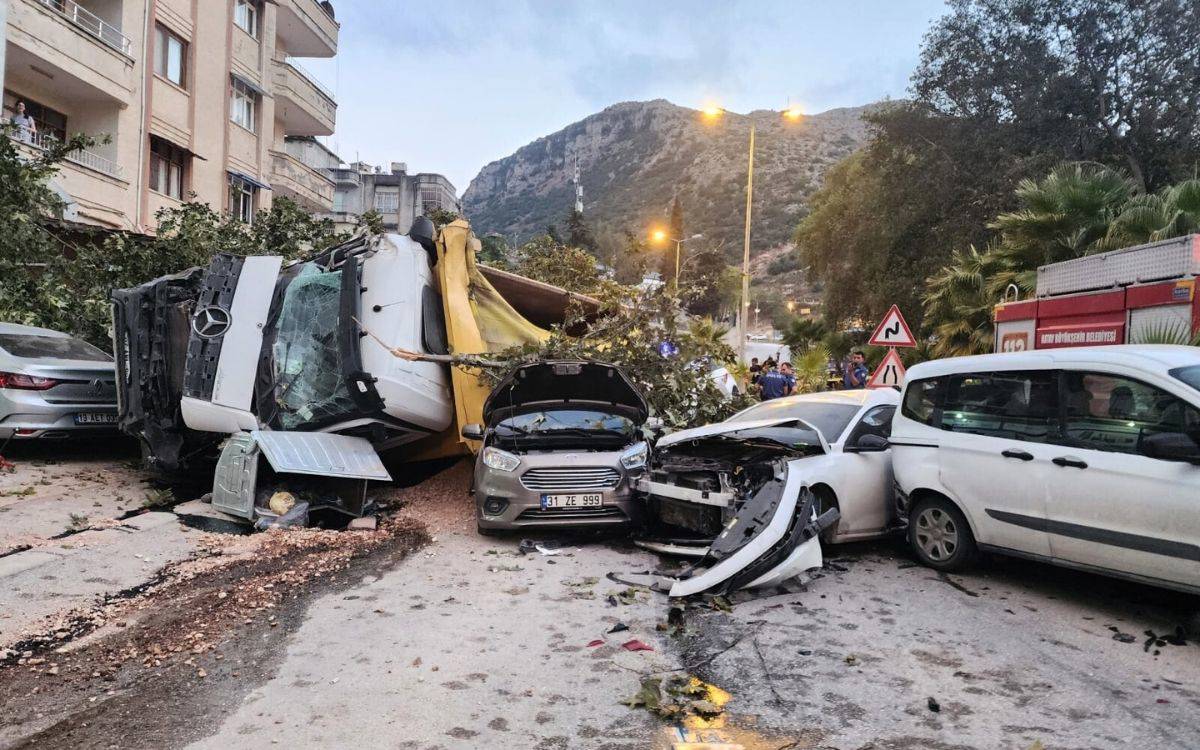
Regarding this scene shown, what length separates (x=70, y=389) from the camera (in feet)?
31.3

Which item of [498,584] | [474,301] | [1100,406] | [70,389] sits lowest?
[498,584]

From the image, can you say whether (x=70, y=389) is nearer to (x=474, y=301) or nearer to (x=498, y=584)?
(x=474, y=301)

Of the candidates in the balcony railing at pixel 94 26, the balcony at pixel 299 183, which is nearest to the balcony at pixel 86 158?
the balcony railing at pixel 94 26

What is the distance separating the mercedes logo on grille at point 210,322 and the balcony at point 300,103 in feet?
59.3

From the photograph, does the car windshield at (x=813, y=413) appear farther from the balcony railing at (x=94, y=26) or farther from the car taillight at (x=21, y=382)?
the balcony railing at (x=94, y=26)

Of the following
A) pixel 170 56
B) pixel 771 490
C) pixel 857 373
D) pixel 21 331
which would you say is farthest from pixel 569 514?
pixel 170 56

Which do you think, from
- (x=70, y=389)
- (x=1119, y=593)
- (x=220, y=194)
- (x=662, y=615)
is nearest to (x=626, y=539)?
(x=662, y=615)

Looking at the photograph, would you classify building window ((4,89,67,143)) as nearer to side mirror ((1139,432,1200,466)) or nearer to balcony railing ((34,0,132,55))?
balcony railing ((34,0,132,55))

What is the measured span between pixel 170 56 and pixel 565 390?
16789mm

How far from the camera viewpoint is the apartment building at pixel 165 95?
1546 centimetres

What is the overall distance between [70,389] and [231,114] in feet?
48.1

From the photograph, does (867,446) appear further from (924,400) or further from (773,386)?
(773,386)

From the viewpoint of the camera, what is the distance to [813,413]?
7766 millimetres

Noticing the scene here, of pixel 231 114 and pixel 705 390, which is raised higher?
pixel 231 114
